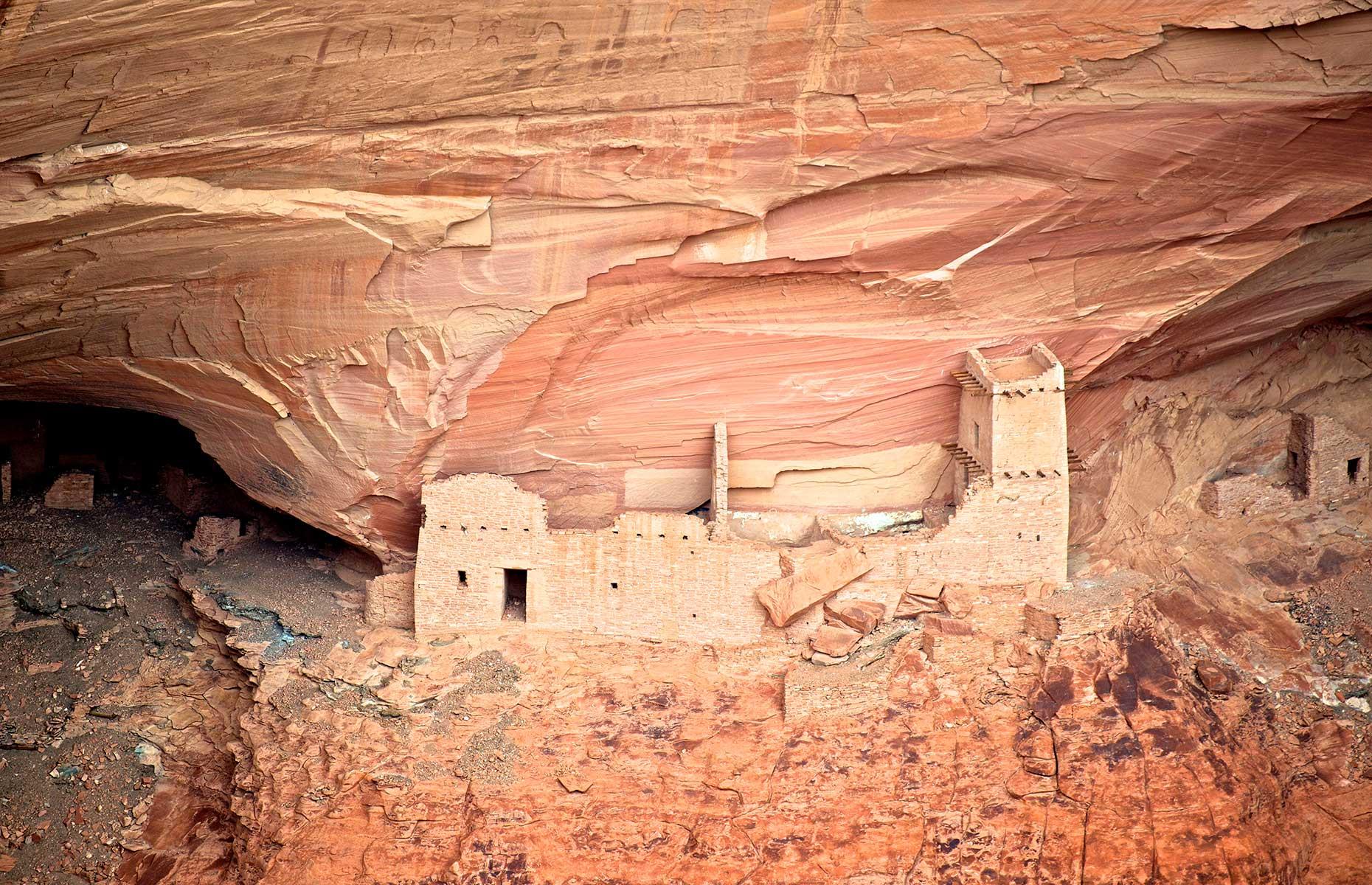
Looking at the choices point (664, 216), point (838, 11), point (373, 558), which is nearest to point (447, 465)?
A: point (373, 558)

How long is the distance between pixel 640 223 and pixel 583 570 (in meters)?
3.35

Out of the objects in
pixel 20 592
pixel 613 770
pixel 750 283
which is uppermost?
pixel 750 283

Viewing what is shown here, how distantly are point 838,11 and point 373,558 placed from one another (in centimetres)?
803

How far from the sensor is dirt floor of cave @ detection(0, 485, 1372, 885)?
1007 cm

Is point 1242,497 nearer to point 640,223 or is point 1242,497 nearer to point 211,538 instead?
point 640,223

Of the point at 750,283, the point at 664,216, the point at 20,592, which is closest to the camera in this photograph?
the point at 664,216

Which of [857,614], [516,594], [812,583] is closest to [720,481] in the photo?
[812,583]

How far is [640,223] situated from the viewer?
1138 centimetres

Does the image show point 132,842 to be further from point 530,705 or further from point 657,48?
point 657,48

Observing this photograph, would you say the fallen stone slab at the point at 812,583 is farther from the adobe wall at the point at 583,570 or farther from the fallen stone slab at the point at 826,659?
the fallen stone slab at the point at 826,659

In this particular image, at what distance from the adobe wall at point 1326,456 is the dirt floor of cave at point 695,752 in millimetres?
347

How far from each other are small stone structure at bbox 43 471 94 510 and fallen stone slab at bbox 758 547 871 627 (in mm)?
8955

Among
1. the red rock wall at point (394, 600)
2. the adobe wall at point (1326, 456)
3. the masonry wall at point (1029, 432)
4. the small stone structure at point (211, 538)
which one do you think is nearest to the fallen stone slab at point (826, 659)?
the masonry wall at point (1029, 432)

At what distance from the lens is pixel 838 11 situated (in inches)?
392
